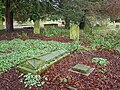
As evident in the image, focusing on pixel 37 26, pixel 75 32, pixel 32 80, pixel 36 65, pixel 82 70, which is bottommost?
pixel 32 80

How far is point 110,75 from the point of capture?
4.32 meters

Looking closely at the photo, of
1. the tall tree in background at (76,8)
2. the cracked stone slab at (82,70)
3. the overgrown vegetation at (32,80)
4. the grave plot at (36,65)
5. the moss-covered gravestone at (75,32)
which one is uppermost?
the tall tree in background at (76,8)

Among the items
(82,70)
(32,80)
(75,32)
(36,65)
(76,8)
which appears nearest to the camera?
(32,80)

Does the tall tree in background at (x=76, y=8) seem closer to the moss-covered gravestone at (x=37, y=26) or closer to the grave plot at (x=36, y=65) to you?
the moss-covered gravestone at (x=37, y=26)

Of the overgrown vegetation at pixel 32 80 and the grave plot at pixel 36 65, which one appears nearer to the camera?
the overgrown vegetation at pixel 32 80

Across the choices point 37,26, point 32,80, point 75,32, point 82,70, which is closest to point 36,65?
point 32,80

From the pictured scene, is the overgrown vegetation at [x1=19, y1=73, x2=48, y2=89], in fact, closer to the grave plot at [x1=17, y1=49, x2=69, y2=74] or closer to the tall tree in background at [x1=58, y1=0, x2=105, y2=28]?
the grave plot at [x1=17, y1=49, x2=69, y2=74]

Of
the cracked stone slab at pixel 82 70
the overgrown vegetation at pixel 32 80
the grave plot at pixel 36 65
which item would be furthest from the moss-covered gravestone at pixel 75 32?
the overgrown vegetation at pixel 32 80

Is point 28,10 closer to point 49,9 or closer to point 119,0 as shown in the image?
point 49,9

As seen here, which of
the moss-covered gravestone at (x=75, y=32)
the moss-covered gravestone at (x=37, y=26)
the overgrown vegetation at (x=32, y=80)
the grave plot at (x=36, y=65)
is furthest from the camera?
the moss-covered gravestone at (x=37, y=26)

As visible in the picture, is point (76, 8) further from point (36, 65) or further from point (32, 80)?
point (32, 80)

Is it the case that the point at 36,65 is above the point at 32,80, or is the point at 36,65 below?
above

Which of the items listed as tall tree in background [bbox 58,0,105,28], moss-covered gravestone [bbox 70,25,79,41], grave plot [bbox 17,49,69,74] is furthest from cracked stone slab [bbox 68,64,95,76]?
tall tree in background [bbox 58,0,105,28]

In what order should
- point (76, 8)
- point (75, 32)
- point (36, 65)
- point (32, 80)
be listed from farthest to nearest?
point (76, 8), point (75, 32), point (36, 65), point (32, 80)
